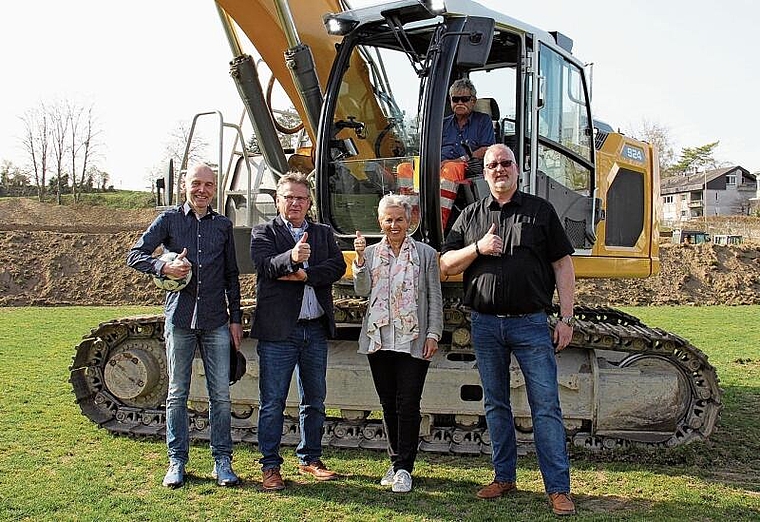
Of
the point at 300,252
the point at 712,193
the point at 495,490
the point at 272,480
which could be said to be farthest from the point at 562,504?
the point at 712,193

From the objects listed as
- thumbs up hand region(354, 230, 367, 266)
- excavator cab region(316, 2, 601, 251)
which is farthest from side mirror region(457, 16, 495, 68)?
thumbs up hand region(354, 230, 367, 266)

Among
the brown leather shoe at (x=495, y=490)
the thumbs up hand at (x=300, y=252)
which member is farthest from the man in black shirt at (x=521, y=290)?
the thumbs up hand at (x=300, y=252)

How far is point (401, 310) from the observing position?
5211 mm

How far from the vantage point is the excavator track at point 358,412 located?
6.43m

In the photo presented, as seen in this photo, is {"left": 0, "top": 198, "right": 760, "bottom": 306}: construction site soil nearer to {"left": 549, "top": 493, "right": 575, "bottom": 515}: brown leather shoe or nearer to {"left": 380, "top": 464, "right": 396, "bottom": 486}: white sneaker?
{"left": 380, "top": 464, "right": 396, "bottom": 486}: white sneaker

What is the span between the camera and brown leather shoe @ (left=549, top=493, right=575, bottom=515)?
4.90 m

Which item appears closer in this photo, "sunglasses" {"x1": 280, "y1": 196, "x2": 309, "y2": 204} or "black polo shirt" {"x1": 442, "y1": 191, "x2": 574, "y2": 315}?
"black polo shirt" {"x1": 442, "y1": 191, "x2": 574, "y2": 315}

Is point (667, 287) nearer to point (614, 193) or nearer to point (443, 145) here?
point (614, 193)

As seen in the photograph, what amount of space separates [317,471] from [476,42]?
314 centimetres

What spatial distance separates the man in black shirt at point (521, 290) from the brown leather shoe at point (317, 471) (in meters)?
1.32

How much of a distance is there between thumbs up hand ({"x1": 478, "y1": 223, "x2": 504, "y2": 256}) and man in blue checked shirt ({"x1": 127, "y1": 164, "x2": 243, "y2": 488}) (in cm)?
173

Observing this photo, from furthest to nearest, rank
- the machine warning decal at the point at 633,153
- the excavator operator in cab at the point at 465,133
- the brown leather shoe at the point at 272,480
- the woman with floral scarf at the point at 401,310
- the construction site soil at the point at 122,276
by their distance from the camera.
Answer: the construction site soil at the point at 122,276 → the machine warning decal at the point at 633,153 → the excavator operator in cab at the point at 465,133 → the brown leather shoe at the point at 272,480 → the woman with floral scarf at the point at 401,310

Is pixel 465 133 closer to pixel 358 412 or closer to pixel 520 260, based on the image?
pixel 520 260

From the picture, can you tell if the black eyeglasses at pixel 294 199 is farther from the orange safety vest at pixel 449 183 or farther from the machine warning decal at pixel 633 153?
the machine warning decal at pixel 633 153
